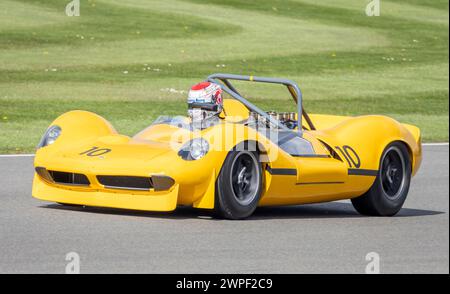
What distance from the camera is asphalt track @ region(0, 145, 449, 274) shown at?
23.6ft

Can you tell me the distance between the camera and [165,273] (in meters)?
6.85

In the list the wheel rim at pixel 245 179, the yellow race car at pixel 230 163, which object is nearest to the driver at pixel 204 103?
the yellow race car at pixel 230 163

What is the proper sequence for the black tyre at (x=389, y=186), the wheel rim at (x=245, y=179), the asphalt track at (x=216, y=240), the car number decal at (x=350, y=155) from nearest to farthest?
the asphalt track at (x=216, y=240), the wheel rim at (x=245, y=179), the car number decal at (x=350, y=155), the black tyre at (x=389, y=186)

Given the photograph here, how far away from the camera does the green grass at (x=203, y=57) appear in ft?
63.6

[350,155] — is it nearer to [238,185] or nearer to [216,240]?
[238,185]

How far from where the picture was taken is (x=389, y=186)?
10359 millimetres

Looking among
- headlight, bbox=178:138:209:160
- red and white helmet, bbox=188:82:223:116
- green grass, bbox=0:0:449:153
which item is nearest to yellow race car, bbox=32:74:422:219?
headlight, bbox=178:138:209:160

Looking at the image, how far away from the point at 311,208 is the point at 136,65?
43.8ft

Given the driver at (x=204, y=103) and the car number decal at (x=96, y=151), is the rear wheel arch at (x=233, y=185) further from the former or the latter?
the car number decal at (x=96, y=151)

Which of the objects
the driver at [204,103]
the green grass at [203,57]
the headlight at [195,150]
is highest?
the driver at [204,103]

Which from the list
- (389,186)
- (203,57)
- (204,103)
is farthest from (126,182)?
(203,57)

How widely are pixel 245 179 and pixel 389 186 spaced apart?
5.71ft

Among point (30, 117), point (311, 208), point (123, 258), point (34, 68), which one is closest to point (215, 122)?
point (311, 208)

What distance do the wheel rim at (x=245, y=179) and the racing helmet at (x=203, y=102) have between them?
820 mm
